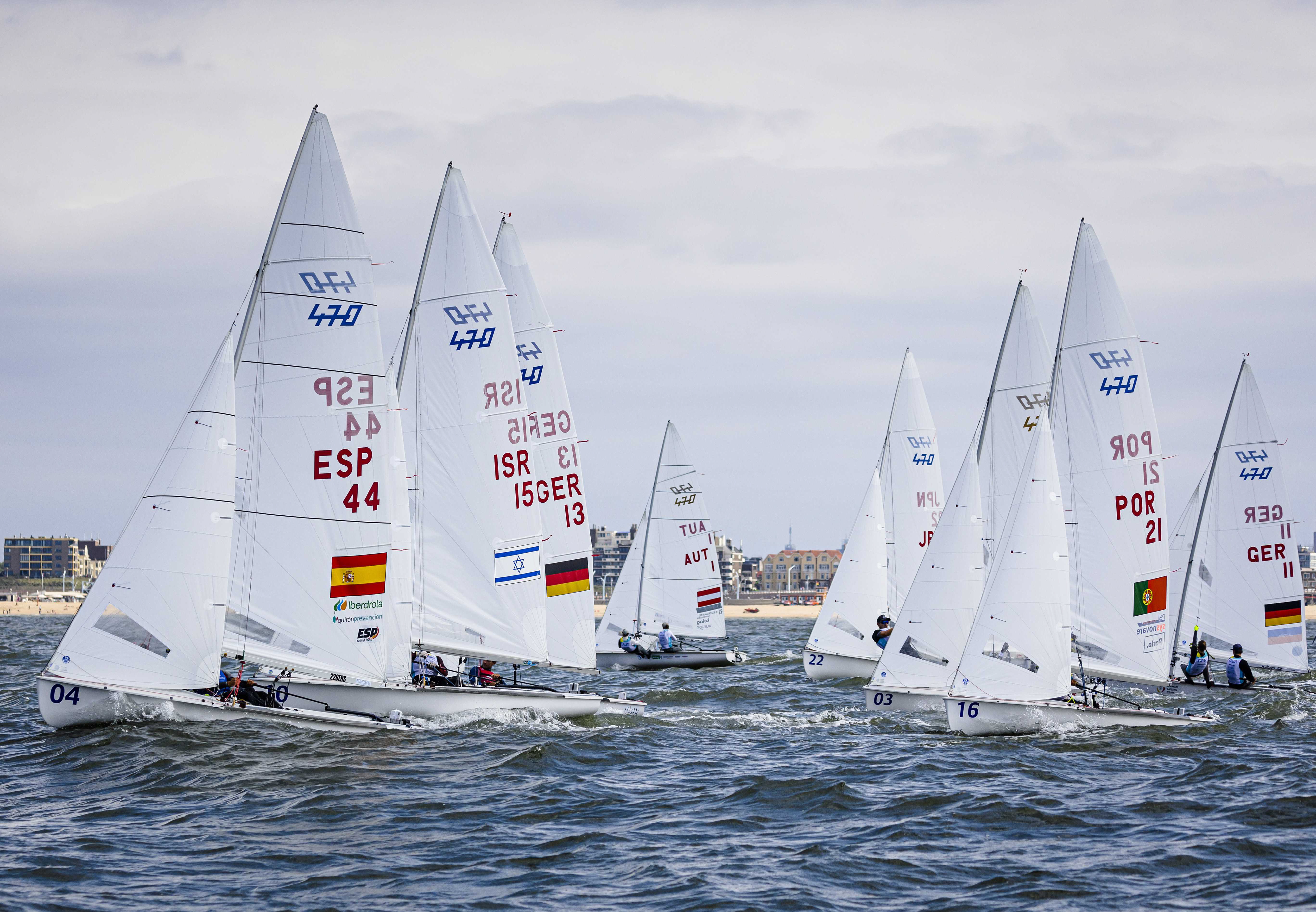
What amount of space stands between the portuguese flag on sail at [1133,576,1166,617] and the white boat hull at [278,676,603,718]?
10110 millimetres

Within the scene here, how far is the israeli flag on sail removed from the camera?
20828 millimetres

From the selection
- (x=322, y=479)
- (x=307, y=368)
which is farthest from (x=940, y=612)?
(x=307, y=368)

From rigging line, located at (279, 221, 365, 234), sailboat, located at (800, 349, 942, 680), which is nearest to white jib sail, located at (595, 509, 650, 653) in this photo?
sailboat, located at (800, 349, 942, 680)

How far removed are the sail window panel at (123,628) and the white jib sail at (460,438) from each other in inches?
192

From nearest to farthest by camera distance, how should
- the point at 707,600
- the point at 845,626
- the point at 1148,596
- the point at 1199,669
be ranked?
the point at 1148,596, the point at 1199,669, the point at 845,626, the point at 707,600

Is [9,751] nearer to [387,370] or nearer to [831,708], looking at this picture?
[387,370]

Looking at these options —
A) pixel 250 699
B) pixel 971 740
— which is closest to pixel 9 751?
pixel 250 699

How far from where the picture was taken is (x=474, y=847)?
40.0 feet

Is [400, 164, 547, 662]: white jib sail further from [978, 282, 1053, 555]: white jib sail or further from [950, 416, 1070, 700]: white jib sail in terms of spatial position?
[978, 282, 1053, 555]: white jib sail

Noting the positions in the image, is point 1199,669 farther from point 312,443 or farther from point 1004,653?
point 312,443

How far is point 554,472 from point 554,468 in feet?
0.20

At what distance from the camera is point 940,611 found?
20.8 m

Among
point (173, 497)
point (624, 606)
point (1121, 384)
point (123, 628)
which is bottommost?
point (123, 628)

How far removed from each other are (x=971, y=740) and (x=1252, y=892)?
318 inches
